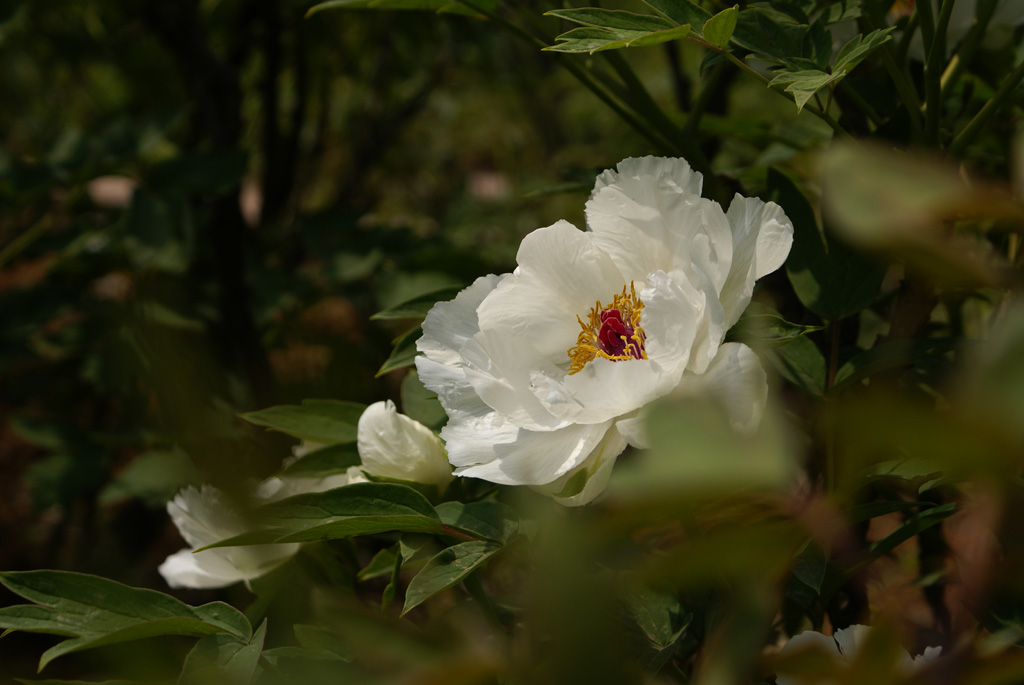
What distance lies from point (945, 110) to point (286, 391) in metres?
0.72

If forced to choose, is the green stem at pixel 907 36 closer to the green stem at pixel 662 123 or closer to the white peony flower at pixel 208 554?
the green stem at pixel 662 123

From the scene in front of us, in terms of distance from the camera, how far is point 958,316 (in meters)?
0.83

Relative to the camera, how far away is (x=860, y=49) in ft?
1.83

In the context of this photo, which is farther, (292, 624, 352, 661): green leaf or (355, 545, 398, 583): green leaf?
(355, 545, 398, 583): green leaf

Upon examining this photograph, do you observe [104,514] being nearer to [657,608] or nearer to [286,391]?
[286,391]

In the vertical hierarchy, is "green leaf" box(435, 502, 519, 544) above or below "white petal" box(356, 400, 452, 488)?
below

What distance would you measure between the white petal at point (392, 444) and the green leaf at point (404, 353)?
0.07 m

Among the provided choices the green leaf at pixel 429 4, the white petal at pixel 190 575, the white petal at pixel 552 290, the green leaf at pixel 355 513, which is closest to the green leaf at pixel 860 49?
the white petal at pixel 552 290

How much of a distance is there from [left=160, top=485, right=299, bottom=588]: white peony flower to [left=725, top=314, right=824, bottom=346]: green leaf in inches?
16.0

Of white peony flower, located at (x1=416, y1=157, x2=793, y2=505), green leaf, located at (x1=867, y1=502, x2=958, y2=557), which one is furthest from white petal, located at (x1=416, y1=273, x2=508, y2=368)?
green leaf, located at (x1=867, y1=502, x2=958, y2=557)

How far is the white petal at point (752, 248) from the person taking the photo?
1.83ft

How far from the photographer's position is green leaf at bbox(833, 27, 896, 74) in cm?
54

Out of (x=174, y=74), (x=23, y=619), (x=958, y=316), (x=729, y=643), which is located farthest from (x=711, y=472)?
(x=174, y=74)

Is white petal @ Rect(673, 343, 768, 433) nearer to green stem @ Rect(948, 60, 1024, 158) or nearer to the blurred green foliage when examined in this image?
the blurred green foliage
